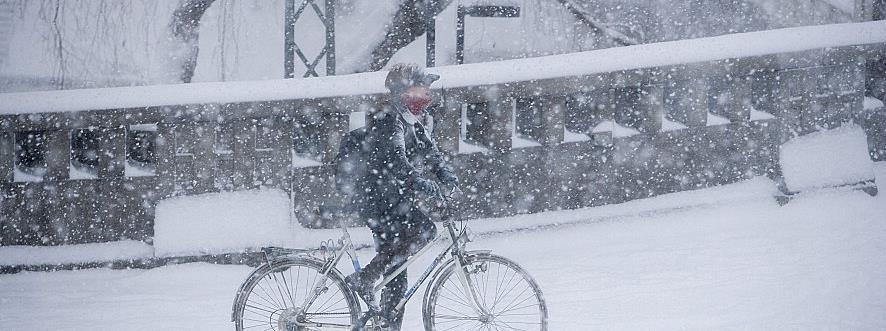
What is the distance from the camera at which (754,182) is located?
6.87 metres

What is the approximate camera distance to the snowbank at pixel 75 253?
19.8 feet

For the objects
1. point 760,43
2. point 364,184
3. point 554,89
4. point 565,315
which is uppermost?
point 760,43

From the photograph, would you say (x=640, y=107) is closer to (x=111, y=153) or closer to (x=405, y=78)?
(x=405, y=78)

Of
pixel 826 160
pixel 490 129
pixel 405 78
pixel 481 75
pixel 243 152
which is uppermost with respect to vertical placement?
pixel 481 75

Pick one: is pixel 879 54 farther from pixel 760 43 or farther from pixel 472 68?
pixel 472 68

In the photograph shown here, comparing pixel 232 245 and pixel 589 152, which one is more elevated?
pixel 589 152

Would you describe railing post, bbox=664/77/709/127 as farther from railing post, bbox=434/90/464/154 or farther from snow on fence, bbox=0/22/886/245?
railing post, bbox=434/90/464/154

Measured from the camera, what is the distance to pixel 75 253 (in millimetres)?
6066

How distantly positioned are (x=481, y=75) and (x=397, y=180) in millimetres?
2415

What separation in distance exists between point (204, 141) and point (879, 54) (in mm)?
5857

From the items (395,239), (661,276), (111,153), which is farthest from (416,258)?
(111,153)

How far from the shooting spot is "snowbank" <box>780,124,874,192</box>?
6.79m

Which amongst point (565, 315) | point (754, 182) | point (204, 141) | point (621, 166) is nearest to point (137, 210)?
point (204, 141)

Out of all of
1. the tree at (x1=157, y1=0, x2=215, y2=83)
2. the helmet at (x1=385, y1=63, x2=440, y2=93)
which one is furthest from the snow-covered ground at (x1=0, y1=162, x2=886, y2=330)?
the tree at (x1=157, y1=0, x2=215, y2=83)
